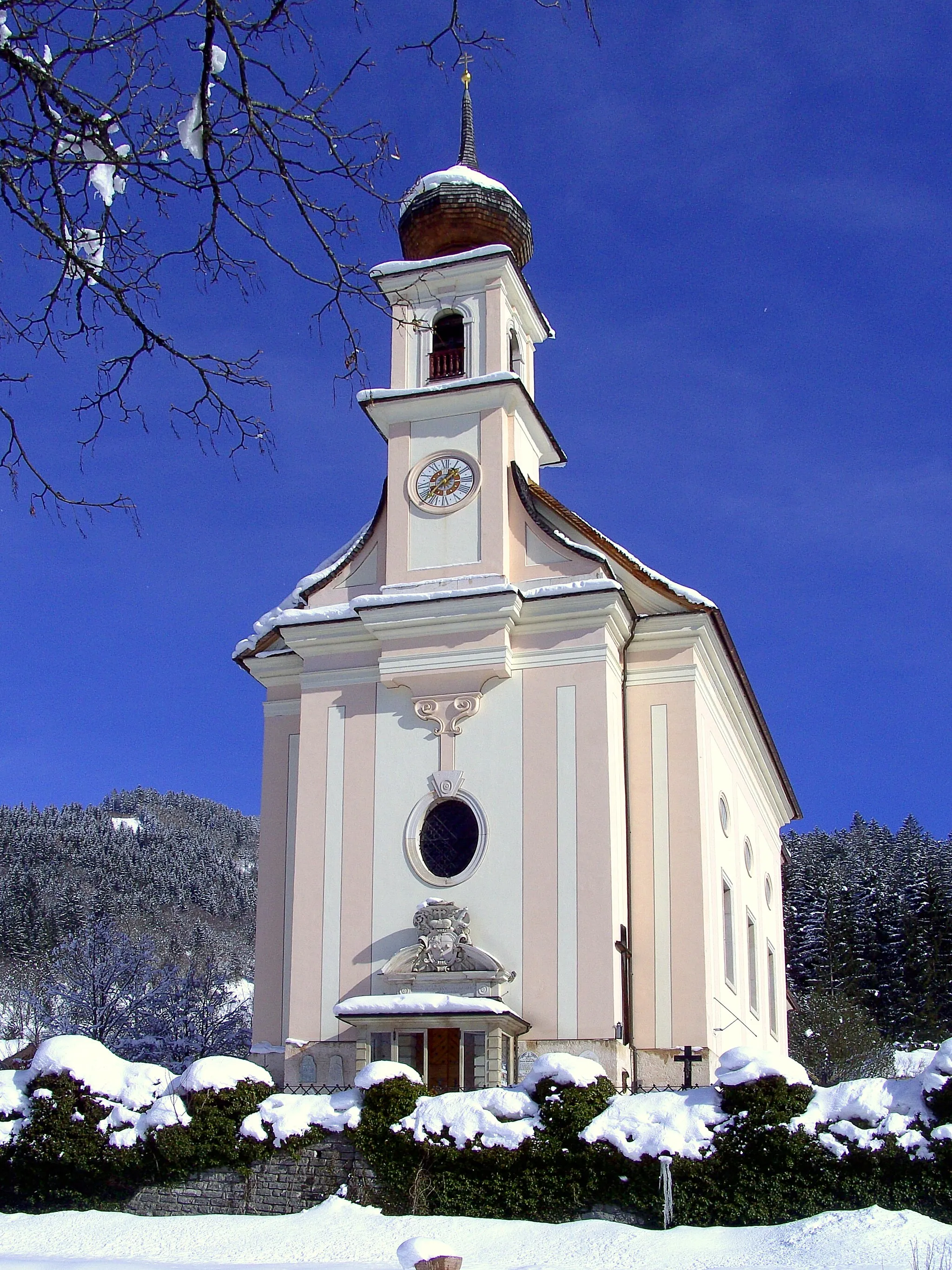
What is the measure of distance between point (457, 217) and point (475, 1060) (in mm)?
16390

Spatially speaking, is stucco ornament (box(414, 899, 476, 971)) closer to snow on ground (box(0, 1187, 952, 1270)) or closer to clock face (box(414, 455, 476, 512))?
snow on ground (box(0, 1187, 952, 1270))

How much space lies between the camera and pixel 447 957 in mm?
23250

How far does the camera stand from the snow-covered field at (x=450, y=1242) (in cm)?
1359

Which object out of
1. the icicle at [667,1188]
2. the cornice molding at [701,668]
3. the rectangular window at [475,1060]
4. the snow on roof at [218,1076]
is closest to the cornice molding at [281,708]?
the cornice molding at [701,668]

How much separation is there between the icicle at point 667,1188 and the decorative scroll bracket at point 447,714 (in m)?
10.2

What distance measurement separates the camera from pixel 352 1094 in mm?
17516

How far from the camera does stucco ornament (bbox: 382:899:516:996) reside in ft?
75.5

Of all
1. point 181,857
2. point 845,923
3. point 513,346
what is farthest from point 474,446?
point 181,857

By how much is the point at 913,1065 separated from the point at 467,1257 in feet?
160

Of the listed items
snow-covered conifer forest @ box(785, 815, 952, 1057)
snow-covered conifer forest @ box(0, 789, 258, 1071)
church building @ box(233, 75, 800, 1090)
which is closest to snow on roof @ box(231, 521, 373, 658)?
church building @ box(233, 75, 800, 1090)

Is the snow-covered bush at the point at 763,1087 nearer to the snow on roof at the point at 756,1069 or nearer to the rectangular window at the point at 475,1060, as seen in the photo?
the snow on roof at the point at 756,1069

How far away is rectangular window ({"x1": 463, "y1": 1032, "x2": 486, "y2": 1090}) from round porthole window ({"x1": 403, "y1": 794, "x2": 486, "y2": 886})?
270 centimetres

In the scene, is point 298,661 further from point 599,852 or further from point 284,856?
point 599,852

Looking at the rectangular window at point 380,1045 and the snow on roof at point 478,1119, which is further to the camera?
the rectangular window at point 380,1045
